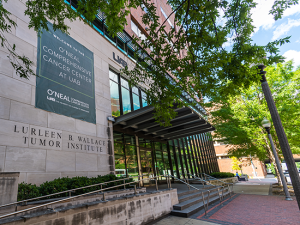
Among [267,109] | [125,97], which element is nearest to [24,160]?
[125,97]

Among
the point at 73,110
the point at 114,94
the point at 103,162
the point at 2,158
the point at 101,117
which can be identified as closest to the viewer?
the point at 2,158

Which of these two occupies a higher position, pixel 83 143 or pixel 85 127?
pixel 85 127

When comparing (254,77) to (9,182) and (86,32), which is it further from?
(86,32)

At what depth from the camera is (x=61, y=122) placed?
8039 mm

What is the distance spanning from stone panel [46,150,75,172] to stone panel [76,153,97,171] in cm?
29

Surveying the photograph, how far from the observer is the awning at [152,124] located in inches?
430

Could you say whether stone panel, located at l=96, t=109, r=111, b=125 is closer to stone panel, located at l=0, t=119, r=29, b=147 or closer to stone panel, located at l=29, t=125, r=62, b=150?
stone panel, located at l=29, t=125, r=62, b=150

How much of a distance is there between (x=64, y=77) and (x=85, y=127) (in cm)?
264

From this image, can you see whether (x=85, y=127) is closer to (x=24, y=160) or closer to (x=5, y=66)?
(x=24, y=160)

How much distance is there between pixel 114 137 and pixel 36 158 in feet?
16.9

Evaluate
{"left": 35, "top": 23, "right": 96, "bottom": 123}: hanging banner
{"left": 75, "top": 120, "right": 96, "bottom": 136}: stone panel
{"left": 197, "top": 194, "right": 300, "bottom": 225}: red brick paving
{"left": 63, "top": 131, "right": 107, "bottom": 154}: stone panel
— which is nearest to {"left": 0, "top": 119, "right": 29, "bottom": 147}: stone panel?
{"left": 35, "top": 23, "right": 96, "bottom": 123}: hanging banner

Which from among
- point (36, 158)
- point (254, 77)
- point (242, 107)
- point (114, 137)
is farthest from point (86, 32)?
point (242, 107)

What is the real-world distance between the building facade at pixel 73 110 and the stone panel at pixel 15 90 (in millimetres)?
31

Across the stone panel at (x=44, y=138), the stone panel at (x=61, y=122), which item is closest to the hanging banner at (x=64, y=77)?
the stone panel at (x=61, y=122)
